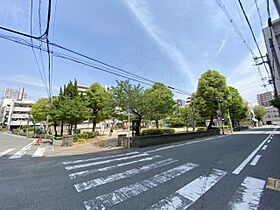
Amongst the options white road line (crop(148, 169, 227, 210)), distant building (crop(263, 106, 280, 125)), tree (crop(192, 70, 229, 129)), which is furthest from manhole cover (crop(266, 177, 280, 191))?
distant building (crop(263, 106, 280, 125))

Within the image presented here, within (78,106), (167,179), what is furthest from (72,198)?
(78,106)

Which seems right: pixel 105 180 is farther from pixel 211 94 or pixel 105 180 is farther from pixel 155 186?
pixel 211 94

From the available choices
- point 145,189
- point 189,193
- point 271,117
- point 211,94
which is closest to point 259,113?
point 271,117

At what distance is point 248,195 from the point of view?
120 inches

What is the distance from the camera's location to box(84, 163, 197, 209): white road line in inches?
111

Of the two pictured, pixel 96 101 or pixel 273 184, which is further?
pixel 96 101

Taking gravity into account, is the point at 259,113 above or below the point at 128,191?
above

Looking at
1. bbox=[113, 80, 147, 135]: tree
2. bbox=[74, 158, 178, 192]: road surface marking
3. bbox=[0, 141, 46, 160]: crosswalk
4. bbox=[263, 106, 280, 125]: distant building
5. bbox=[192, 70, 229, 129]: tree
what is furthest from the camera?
bbox=[263, 106, 280, 125]: distant building

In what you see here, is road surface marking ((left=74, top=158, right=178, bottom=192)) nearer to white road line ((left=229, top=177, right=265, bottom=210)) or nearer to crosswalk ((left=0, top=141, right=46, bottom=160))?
white road line ((left=229, top=177, right=265, bottom=210))

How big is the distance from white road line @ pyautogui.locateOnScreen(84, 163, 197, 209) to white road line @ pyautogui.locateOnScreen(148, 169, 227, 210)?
0.62m

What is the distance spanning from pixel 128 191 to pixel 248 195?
100 inches

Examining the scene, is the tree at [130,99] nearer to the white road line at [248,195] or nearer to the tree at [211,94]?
the white road line at [248,195]

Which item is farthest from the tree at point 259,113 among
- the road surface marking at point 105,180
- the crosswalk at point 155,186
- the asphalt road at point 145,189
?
the road surface marking at point 105,180

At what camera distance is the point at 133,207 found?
268 centimetres
